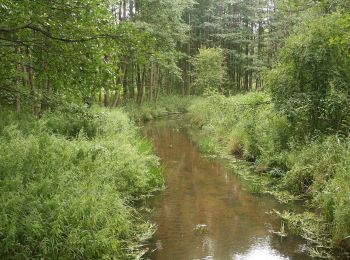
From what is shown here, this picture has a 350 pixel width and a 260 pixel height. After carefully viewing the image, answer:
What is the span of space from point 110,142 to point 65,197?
14.1ft

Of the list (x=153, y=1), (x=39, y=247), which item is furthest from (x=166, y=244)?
(x=153, y=1)

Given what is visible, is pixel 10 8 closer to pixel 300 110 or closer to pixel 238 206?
pixel 238 206

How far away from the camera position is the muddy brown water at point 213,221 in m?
7.03

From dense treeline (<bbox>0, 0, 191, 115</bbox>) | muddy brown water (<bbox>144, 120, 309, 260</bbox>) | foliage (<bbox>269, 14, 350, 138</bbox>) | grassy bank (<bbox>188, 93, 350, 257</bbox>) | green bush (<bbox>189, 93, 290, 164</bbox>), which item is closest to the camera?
dense treeline (<bbox>0, 0, 191, 115</bbox>)

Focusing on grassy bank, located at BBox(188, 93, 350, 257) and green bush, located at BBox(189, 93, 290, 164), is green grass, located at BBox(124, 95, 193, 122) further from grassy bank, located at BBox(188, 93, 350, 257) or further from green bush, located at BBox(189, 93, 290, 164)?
grassy bank, located at BBox(188, 93, 350, 257)

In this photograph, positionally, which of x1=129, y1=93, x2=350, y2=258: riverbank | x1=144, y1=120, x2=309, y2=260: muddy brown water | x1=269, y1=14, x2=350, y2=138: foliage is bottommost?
x1=144, y1=120, x2=309, y2=260: muddy brown water

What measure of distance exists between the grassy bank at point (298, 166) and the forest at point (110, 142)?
0.13 ft

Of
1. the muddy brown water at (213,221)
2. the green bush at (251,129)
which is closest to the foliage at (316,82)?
the green bush at (251,129)

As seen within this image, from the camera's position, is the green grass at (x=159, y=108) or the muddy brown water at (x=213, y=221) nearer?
the muddy brown water at (x=213, y=221)

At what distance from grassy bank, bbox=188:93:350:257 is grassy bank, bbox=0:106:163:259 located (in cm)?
357

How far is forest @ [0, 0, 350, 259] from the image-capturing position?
6.12 metres

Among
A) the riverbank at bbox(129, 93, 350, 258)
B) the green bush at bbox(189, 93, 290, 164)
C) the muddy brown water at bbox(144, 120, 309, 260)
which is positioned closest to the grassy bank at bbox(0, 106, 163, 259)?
the muddy brown water at bbox(144, 120, 309, 260)

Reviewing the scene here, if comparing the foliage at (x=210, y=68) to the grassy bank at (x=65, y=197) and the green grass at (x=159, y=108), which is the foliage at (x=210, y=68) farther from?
the grassy bank at (x=65, y=197)


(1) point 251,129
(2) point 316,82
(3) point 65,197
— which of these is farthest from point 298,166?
(3) point 65,197
